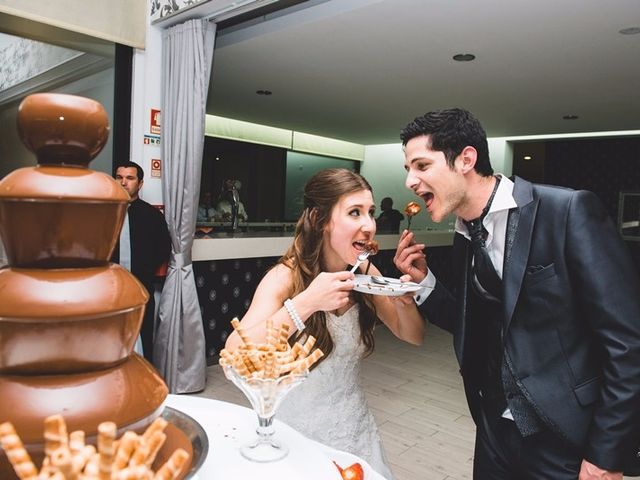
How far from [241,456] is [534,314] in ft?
3.04

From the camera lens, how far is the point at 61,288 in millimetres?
636

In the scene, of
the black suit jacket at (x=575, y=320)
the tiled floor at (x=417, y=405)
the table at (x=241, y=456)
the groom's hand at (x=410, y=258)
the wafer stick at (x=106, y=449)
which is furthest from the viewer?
the tiled floor at (x=417, y=405)

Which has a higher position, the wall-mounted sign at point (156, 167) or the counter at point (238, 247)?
the wall-mounted sign at point (156, 167)

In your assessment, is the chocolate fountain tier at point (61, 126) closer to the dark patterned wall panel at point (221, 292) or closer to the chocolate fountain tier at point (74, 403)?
the chocolate fountain tier at point (74, 403)

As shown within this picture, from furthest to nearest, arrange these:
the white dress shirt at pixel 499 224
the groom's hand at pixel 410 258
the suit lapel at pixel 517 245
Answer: the groom's hand at pixel 410 258 < the white dress shirt at pixel 499 224 < the suit lapel at pixel 517 245

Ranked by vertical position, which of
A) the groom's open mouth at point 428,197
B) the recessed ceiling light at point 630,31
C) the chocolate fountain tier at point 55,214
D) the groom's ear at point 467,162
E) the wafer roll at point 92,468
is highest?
the recessed ceiling light at point 630,31

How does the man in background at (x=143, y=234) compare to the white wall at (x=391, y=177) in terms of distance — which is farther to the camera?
the white wall at (x=391, y=177)

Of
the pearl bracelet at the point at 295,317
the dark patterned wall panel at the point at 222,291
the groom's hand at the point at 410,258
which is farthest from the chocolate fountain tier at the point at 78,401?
the dark patterned wall panel at the point at 222,291

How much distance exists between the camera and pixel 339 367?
192cm

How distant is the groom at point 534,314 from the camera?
133 cm

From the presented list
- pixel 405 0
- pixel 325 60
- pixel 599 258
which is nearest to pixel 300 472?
pixel 599 258

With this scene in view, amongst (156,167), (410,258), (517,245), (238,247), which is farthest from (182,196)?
(517,245)

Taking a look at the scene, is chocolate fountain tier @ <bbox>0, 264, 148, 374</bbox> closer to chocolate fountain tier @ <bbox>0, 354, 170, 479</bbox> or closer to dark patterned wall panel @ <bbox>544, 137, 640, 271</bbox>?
chocolate fountain tier @ <bbox>0, 354, 170, 479</bbox>

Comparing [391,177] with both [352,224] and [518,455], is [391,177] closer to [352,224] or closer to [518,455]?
[352,224]
